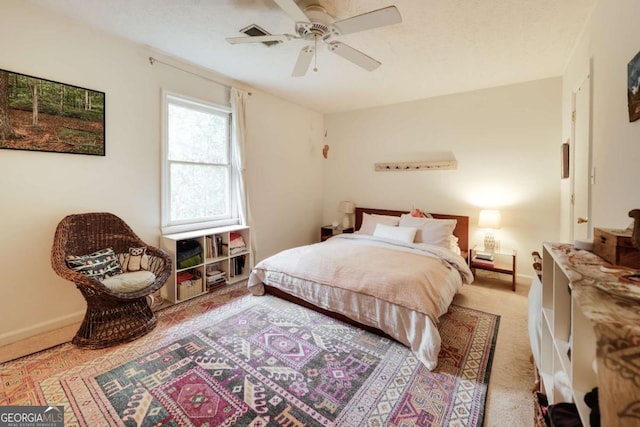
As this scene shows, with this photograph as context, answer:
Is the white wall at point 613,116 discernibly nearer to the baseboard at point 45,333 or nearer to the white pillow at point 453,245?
the white pillow at point 453,245

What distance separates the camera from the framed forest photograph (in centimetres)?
210

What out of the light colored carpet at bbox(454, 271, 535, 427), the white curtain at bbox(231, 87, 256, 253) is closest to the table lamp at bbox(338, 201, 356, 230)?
the white curtain at bbox(231, 87, 256, 253)

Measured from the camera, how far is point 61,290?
2461mm

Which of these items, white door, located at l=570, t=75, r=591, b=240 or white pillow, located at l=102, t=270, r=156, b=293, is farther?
white pillow, located at l=102, t=270, r=156, b=293

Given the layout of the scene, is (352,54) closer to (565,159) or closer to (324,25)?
(324,25)

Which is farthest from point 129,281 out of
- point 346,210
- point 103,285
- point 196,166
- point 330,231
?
point 346,210

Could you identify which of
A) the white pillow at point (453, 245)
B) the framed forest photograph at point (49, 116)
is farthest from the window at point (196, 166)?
the white pillow at point (453, 245)

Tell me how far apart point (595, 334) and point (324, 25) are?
7.48ft

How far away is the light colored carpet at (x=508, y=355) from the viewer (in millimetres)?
1581

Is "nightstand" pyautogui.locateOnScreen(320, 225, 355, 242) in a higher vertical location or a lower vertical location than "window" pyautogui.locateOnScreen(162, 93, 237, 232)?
lower

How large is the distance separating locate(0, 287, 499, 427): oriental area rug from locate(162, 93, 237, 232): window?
1357 millimetres

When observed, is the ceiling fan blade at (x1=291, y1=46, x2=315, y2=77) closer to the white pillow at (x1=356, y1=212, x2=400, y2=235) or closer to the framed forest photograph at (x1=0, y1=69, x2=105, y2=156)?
the framed forest photograph at (x1=0, y1=69, x2=105, y2=156)

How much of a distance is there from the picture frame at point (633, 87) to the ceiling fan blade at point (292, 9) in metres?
1.77
